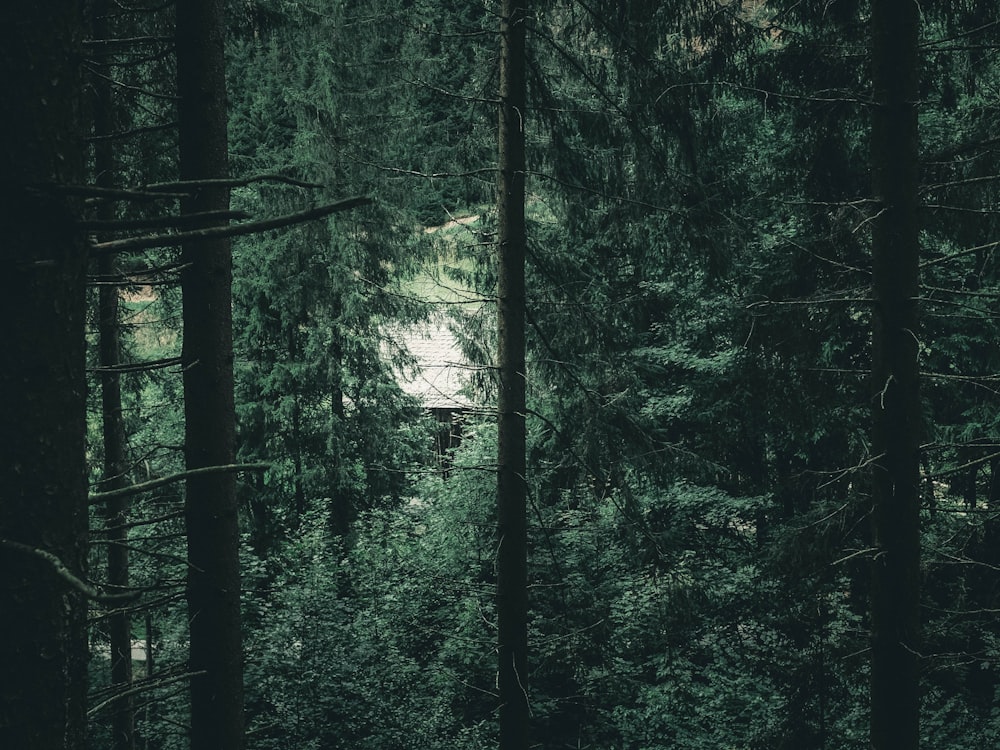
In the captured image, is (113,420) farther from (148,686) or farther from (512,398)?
(148,686)

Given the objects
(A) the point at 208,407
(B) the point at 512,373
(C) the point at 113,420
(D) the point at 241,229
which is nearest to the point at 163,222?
(D) the point at 241,229

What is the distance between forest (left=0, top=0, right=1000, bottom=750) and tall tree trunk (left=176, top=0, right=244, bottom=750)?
2 centimetres

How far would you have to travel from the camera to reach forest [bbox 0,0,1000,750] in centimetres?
229

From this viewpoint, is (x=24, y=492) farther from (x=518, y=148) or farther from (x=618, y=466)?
(x=618, y=466)

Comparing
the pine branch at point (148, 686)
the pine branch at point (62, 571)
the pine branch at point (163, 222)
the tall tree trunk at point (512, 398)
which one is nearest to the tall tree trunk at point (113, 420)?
the tall tree trunk at point (512, 398)

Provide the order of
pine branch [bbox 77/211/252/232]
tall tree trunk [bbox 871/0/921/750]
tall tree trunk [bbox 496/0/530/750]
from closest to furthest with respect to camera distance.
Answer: pine branch [bbox 77/211/252/232] < tall tree trunk [bbox 871/0/921/750] < tall tree trunk [bbox 496/0/530/750]

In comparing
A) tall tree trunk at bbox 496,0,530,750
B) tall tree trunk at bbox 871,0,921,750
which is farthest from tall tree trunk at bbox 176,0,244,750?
tall tree trunk at bbox 871,0,921,750

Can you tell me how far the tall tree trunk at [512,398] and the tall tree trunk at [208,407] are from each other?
3438 millimetres

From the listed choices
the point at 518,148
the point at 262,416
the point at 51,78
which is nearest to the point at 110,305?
the point at 518,148

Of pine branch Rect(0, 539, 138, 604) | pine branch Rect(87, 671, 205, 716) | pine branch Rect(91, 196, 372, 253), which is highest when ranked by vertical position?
pine branch Rect(91, 196, 372, 253)

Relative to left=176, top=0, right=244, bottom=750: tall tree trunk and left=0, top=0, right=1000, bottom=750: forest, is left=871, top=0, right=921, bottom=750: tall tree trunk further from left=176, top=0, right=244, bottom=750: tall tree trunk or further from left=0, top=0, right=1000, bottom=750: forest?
left=176, top=0, right=244, bottom=750: tall tree trunk

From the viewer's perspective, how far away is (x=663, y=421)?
15.6 m

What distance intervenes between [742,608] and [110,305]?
1006cm

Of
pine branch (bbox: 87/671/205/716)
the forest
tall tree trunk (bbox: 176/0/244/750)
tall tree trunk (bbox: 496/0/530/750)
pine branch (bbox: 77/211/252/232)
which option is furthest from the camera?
tall tree trunk (bbox: 496/0/530/750)
